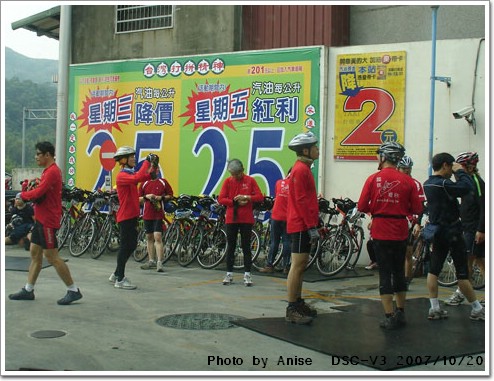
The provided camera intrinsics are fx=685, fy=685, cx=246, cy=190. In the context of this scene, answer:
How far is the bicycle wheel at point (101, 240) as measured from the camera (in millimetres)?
12797

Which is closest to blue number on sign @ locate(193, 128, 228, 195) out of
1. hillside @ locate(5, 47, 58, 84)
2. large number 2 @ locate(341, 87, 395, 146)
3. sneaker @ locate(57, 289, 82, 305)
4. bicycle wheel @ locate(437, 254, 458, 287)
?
large number 2 @ locate(341, 87, 395, 146)

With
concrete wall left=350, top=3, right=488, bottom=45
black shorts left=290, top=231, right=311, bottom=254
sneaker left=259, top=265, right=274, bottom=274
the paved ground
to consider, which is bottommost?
the paved ground

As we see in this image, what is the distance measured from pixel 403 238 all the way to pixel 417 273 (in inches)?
163

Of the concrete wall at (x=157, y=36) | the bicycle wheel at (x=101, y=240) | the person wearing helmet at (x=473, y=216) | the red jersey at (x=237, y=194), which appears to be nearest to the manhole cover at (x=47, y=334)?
the red jersey at (x=237, y=194)

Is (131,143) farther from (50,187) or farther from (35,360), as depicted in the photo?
(35,360)

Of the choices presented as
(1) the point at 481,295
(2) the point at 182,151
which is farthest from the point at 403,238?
(2) the point at 182,151

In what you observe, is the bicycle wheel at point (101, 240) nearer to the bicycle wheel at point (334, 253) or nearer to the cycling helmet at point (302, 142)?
the bicycle wheel at point (334, 253)

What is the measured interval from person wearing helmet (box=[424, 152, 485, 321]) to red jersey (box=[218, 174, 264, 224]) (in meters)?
3.12

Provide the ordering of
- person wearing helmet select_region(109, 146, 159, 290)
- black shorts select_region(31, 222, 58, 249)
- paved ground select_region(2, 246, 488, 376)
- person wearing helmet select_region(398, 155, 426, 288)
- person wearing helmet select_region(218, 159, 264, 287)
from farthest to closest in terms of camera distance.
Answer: person wearing helmet select_region(218, 159, 264, 287)
person wearing helmet select_region(398, 155, 426, 288)
person wearing helmet select_region(109, 146, 159, 290)
black shorts select_region(31, 222, 58, 249)
paved ground select_region(2, 246, 488, 376)

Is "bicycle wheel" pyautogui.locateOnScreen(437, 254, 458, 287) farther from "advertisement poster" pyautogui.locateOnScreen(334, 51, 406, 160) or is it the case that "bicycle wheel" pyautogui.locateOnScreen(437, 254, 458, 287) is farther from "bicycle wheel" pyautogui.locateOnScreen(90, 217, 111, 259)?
"bicycle wheel" pyautogui.locateOnScreen(90, 217, 111, 259)

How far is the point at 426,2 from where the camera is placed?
12539 mm

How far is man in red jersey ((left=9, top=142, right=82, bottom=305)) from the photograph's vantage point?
315 inches

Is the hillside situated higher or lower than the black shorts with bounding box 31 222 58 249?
higher


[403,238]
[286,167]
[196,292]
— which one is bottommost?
[196,292]
